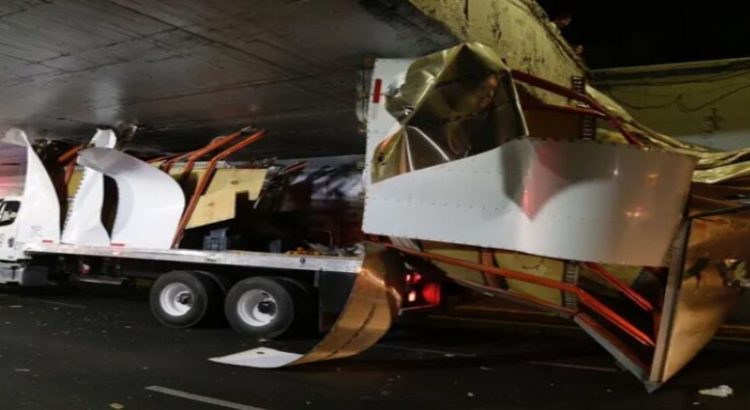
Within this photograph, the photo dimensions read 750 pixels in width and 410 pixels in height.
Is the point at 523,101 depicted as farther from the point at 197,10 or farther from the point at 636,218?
the point at 197,10

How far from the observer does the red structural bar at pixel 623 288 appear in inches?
244

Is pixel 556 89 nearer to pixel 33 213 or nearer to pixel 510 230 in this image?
pixel 510 230

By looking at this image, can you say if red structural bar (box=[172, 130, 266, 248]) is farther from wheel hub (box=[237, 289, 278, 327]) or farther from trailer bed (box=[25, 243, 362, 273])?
wheel hub (box=[237, 289, 278, 327])

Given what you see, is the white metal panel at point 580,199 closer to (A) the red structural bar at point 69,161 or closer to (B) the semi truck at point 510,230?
(B) the semi truck at point 510,230

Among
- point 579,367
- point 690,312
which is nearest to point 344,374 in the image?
point 579,367

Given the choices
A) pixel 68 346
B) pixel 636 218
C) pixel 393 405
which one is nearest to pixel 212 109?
pixel 68 346

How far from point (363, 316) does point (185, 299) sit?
367cm

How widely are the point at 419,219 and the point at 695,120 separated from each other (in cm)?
866

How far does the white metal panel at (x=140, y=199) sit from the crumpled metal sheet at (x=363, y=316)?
3.24 meters

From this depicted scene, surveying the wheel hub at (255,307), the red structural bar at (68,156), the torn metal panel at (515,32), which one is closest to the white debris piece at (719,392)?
the torn metal panel at (515,32)

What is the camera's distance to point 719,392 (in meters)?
6.39

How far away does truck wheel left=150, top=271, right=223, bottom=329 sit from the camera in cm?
928

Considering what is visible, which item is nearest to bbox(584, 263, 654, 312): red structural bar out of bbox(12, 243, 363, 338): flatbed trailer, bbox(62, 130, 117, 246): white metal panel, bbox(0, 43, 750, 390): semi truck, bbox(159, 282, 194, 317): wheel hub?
bbox(0, 43, 750, 390): semi truck

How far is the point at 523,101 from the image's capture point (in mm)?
6191
